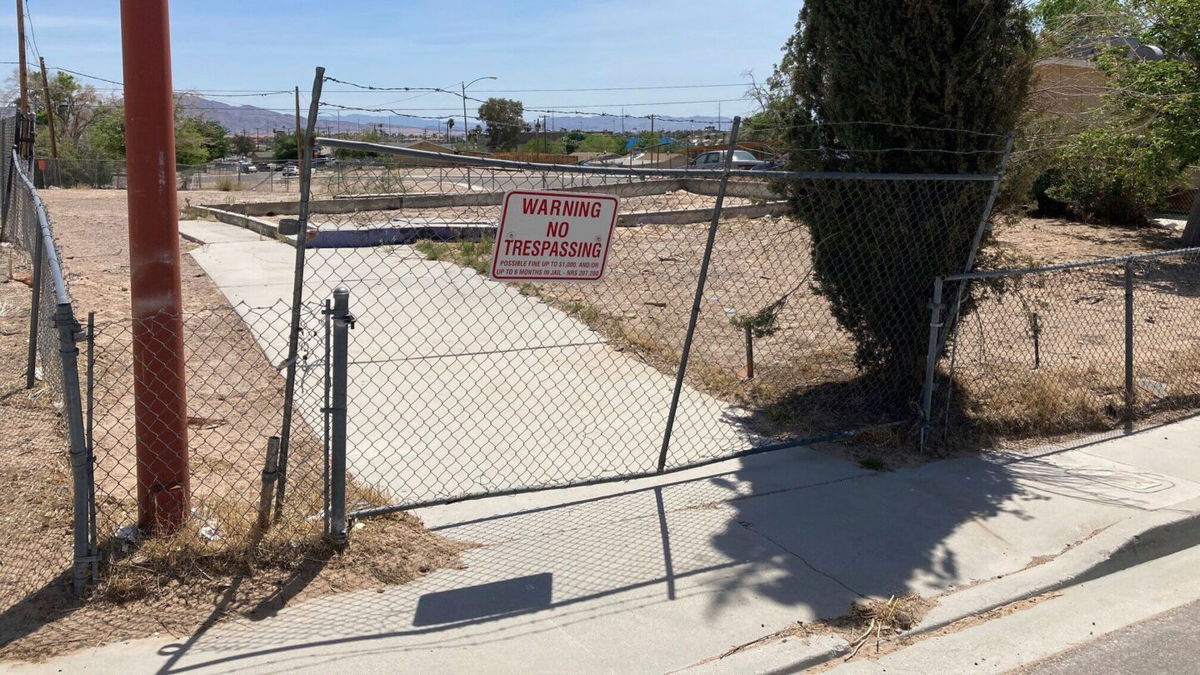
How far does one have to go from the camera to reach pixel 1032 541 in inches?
209

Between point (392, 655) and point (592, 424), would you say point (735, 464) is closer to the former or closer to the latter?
point (592, 424)

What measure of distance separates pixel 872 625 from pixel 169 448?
3291 millimetres

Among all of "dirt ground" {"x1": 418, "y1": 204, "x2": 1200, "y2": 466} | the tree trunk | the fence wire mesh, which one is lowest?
the fence wire mesh

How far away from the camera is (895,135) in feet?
21.8

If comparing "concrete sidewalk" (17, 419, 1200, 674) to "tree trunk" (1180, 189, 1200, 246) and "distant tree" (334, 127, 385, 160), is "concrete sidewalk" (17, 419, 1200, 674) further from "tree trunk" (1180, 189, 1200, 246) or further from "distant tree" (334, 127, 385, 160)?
"tree trunk" (1180, 189, 1200, 246)

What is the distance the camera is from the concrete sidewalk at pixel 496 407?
20.1 feet

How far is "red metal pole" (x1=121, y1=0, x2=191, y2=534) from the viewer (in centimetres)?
424

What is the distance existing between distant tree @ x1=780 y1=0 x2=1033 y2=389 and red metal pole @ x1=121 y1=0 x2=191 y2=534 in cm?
403

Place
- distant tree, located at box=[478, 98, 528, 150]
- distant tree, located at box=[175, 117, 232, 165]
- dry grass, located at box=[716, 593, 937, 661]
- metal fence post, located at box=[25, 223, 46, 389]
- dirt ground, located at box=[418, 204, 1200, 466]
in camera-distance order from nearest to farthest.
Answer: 1. dry grass, located at box=[716, 593, 937, 661]
2. metal fence post, located at box=[25, 223, 46, 389]
3. dirt ground, located at box=[418, 204, 1200, 466]
4. distant tree, located at box=[478, 98, 528, 150]
5. distant tree, located at box=[175, 117, 232, 165]

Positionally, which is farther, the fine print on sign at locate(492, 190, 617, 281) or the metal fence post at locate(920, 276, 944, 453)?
the metal fence post at locate(920, 276, 944, 453)

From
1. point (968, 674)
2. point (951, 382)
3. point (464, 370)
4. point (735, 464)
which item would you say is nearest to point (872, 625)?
point (968, 674)

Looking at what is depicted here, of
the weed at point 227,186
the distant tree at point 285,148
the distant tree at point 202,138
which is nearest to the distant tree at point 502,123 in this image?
the weed at point 227,186

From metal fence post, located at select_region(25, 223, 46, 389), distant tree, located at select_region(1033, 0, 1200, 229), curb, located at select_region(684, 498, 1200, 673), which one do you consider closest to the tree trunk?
distant tree, located at select_region(1033, 0, 1200, 229)

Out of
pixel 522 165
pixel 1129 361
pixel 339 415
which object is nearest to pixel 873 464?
pixel 1129 361
